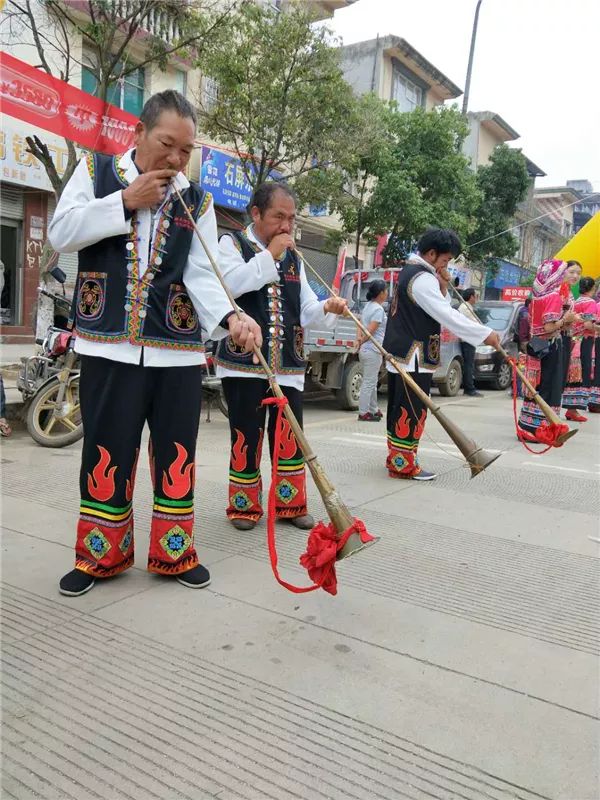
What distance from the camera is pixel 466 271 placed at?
951 inches

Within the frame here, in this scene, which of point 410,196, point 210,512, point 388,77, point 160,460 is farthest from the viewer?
point 388,77

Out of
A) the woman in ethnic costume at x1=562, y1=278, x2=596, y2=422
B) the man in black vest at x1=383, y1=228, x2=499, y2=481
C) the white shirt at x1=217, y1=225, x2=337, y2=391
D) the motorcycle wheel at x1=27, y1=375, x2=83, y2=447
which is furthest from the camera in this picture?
the woman in ethnic costume at x1=562, y1=278, x2=596, y2=422

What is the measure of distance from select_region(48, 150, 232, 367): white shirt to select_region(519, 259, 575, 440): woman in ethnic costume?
4.34 m

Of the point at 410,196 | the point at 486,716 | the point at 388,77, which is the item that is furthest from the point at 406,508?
the point at 388,77

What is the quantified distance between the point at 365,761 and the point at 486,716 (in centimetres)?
43

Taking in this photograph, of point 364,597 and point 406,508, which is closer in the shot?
point 364,597

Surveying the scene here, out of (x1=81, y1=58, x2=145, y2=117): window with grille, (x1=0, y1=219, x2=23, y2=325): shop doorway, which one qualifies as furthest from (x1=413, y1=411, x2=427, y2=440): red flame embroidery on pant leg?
(x1=81, y1=58, x2=145, y2=117): window with grille

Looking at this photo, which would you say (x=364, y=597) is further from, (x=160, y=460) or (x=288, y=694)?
(x=160, y=460)

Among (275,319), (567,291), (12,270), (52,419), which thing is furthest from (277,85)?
(275,319)

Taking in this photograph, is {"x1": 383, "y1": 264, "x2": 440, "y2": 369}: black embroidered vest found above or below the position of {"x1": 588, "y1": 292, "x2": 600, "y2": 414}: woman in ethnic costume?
above

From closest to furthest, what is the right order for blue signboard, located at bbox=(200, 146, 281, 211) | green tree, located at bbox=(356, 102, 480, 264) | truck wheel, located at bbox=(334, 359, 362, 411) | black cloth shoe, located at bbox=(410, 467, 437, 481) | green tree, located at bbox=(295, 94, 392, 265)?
black cloth shoe, located at bbox=(410, 467, 437, 481)
truck wheel, located at bbox=(334, 359, 362, 411)
green tree, located at bbox=(295, 94, 392, 265)
blue signboard, located at bbox=(200, 146, 281, 211)
green tree, located at bbox=(356, 102, 480, 264)

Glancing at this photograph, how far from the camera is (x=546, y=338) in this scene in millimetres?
6402

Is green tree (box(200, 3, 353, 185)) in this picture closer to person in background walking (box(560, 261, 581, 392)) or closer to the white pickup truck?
the white pickup truck

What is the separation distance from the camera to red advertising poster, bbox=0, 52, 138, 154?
590cm
